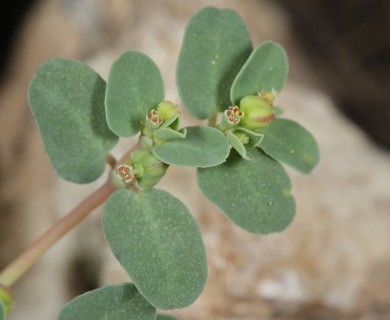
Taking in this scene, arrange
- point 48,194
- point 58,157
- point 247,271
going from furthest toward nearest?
point 48,194, point 247,271, point 58,157

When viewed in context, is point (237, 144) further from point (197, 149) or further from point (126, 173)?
point (126, 173)

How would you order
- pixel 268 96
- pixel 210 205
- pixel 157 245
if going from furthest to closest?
1. pixel 210 205
2. pixel 268 96
3. pixel 157 245

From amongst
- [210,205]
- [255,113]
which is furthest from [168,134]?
[210,205]

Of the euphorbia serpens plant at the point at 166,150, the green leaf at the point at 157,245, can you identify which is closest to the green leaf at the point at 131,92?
the euphorbia serpens plant at the point at 166,150

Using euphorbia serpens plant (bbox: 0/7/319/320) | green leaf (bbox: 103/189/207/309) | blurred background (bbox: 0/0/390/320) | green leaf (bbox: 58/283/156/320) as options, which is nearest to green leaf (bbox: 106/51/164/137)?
euphorbia serpens plant (bbox: 0/7/319/320)

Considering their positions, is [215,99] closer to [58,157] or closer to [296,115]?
[58,157]

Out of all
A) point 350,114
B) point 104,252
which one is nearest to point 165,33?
point 104,252
